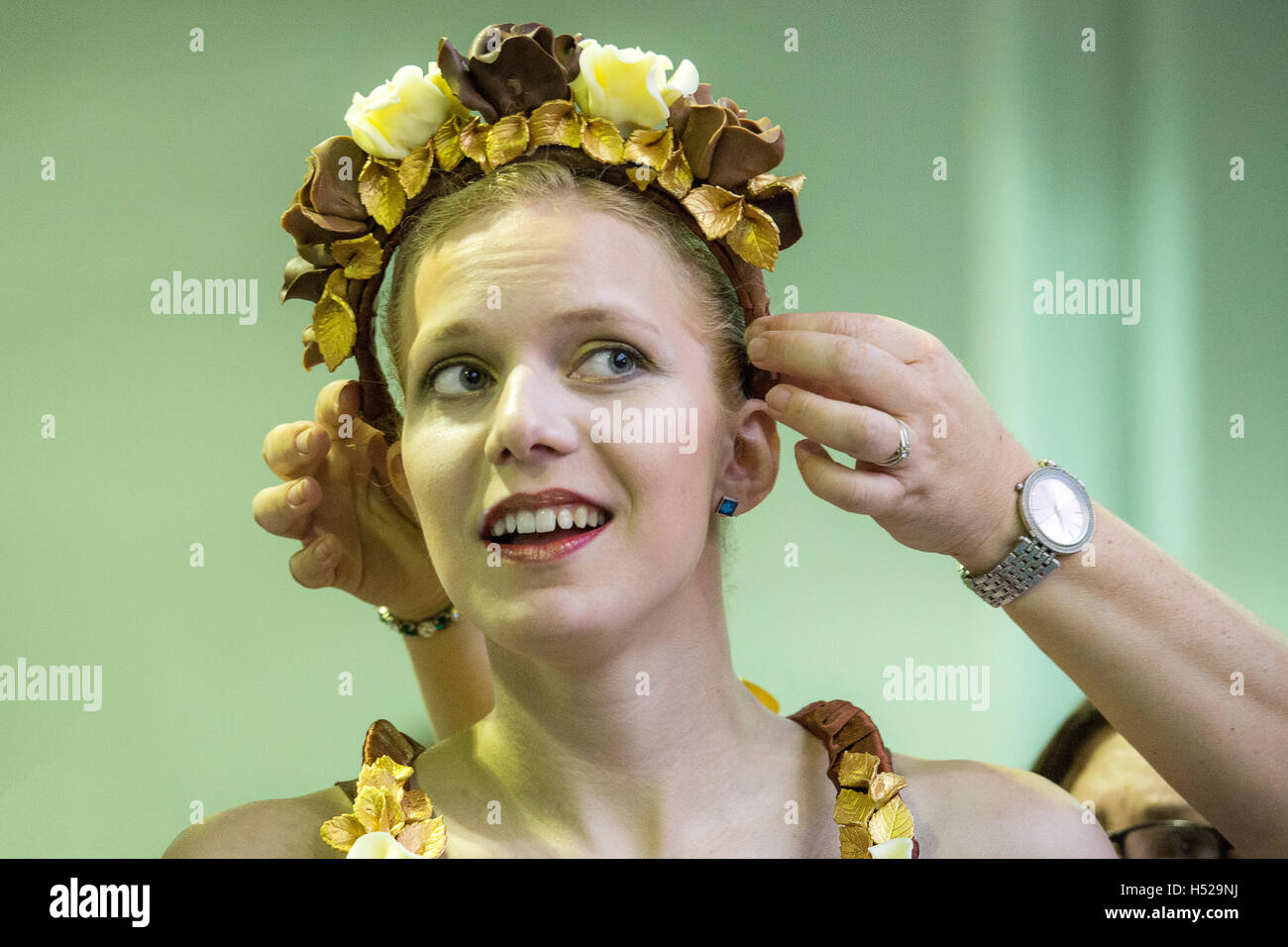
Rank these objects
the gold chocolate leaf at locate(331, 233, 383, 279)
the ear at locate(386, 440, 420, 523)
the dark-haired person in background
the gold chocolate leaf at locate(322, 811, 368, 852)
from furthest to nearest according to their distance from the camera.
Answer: the dark-haired person in background → the ear at locate(386, 440, 420, 523) → the gold chocolate leaf at locate(331, 233, 383, 279) → the gold chocolate leaf at locate(322, 811, 368, 852)

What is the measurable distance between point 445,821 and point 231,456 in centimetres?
77

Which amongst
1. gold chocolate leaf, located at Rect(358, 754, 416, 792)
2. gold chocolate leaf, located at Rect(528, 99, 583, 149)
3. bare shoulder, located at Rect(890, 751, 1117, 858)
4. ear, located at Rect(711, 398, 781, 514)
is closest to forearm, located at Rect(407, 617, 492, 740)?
gold chocolate leaf, located at Rect(358, 754, 416, 792)

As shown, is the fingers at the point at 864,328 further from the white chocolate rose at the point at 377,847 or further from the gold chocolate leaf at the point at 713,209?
the white chocolate rose at the point at 377,847

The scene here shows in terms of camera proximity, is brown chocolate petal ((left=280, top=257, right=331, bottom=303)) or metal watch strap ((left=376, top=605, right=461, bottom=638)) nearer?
brown chocolate petal ((left=280, top=257, right=331, bottom=303))

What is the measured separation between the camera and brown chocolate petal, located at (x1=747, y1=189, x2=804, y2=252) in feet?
4.58

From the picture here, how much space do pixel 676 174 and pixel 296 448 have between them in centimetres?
61

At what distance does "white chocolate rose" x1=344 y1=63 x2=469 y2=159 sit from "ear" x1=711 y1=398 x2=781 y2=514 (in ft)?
1.56

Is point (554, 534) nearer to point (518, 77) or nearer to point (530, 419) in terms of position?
point (530, 419)

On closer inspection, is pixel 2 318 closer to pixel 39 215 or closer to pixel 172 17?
pixel 39 215

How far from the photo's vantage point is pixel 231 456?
190 cm

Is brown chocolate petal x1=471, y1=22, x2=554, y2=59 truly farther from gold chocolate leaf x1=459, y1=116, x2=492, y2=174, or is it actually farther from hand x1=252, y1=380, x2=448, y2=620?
hand x1=252, y1=380, x2=448, y2=620

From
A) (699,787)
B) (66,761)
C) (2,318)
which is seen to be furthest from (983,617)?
(2,318)

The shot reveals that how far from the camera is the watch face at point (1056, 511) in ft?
4.59

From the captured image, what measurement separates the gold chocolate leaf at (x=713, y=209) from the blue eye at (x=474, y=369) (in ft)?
0.58
